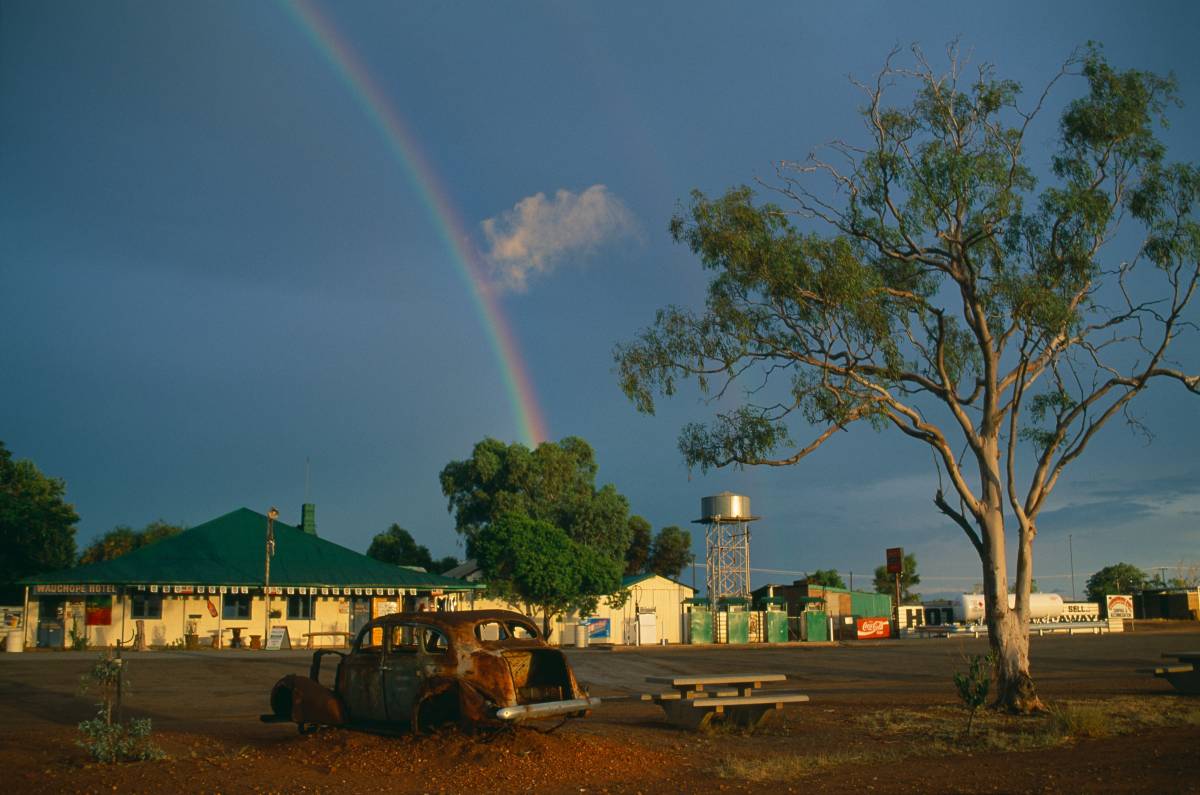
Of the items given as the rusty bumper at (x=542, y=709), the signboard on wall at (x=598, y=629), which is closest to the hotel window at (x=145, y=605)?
the signboard on wall at (x=598, y=629)

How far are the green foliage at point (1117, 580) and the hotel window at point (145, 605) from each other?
320 feet

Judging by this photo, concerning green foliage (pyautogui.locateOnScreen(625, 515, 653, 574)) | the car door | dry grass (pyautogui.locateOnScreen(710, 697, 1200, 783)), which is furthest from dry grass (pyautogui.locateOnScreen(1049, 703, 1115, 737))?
green foliage (pyautogui.locateOnScreen(625, 515, 653, 574))

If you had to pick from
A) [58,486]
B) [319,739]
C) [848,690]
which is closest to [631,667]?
[848,690]

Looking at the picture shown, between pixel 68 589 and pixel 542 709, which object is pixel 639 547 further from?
pixel 542 709

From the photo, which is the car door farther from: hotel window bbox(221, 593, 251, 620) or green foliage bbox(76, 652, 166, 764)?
hotel window bbox(221, 593, 251, 620)

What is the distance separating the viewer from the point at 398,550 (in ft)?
258

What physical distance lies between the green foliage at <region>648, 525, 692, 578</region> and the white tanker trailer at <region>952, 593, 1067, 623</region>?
23951 mm

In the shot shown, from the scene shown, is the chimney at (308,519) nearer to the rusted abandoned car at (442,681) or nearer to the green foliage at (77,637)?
the green foliage at (77,637)

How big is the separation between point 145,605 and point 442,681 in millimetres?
35739

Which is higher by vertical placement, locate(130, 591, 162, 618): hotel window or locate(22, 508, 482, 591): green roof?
locate(22, 508, 482, 591): green roof

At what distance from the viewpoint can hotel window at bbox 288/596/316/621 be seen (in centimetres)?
4497

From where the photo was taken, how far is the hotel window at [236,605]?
43656 mm

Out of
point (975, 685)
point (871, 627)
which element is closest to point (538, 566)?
point (871, 627)

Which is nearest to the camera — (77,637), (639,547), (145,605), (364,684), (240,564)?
(364,684)
